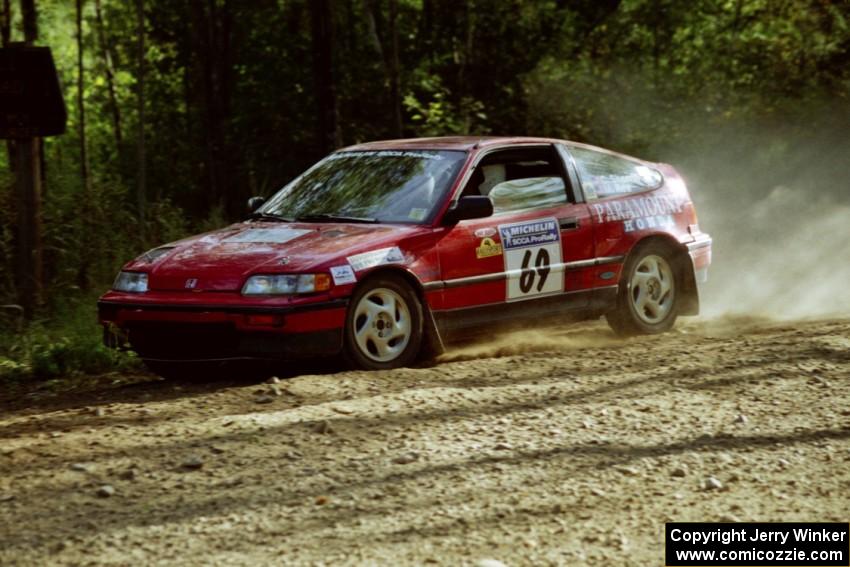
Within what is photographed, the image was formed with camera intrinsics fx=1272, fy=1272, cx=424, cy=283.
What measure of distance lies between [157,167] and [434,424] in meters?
21.9

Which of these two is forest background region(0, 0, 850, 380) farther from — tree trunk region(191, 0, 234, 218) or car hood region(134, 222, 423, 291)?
car hood region(134, 222, 423, 291)

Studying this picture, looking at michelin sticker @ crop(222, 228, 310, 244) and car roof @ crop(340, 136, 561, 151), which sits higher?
car roof @ crop(340, 136, 561, 151)

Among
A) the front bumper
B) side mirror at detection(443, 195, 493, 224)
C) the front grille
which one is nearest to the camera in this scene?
the front bumper

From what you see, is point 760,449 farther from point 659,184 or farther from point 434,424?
point 659,184

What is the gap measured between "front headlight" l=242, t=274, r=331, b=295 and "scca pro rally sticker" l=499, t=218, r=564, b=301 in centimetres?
167

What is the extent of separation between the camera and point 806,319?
11.1 m

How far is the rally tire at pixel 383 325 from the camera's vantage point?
7.80 meters

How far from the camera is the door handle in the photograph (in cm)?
912

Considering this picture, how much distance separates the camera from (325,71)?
49.4 ft

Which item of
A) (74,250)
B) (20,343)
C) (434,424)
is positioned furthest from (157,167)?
(434,424)

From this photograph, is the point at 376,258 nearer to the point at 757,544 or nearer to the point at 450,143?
the point at 450,143

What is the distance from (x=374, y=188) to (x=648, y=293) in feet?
8.12

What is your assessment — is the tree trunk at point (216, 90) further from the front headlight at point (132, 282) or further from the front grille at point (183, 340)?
the front grille at point (183, 340)

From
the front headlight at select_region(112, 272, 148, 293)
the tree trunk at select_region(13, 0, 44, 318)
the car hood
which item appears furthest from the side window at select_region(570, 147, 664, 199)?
the tree trunk at select_region(13, 0, 44, 318)
